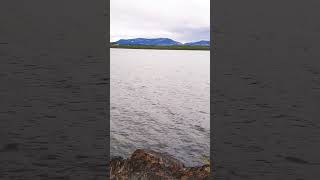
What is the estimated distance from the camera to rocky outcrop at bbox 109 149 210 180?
18.6 metres

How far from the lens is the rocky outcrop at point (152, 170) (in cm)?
1856

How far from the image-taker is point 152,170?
18750 mm
